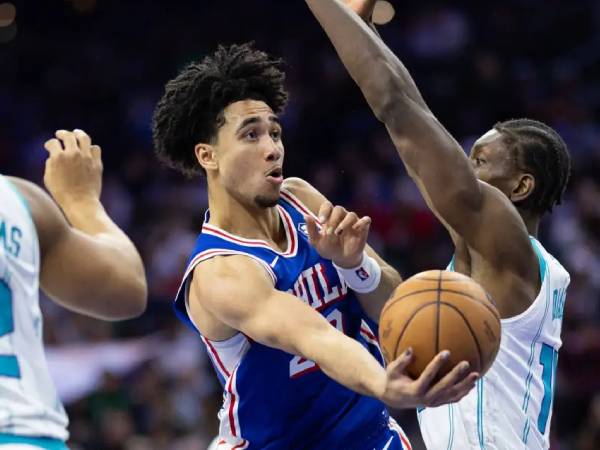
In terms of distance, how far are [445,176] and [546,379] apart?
1108 mm

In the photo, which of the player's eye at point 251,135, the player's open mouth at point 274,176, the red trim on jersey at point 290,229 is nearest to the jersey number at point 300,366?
the red trim on jersey at point 290,229

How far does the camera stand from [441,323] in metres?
3.84

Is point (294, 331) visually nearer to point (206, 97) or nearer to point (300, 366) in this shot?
point (300, 366)

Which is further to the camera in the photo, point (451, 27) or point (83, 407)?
point (451, 27)

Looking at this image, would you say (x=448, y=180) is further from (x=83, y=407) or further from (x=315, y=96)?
(x=315, y=96)

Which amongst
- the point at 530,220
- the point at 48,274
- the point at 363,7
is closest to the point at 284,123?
the point at 363,7

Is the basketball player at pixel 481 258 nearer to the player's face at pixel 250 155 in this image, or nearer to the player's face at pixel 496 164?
the player's face at pixel 496 164

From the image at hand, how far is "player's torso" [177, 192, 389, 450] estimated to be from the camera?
485 cm

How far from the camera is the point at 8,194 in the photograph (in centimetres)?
327

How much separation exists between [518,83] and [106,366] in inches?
228

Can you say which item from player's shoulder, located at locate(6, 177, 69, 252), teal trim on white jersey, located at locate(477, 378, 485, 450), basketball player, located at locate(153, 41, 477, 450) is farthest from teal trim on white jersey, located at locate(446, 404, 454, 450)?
player's shoulder, located at locate(6, 177, 69, 252)

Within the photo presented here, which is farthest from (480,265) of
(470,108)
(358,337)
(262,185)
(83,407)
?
(470,108)

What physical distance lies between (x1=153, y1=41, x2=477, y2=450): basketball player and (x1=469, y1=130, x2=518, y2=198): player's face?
0.70 m

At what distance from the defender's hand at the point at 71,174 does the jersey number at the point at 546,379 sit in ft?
8.07
